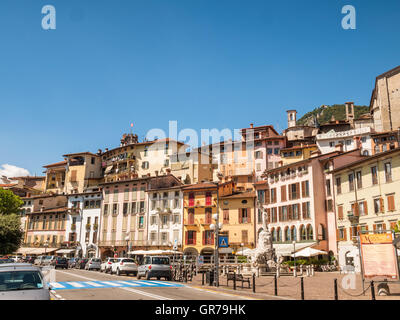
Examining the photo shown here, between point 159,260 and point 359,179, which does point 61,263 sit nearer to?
point 159,260

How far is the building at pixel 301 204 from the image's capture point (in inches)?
1705

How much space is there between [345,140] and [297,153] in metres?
9.73

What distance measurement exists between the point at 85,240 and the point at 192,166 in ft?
74.4

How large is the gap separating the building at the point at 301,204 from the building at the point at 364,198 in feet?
7.00

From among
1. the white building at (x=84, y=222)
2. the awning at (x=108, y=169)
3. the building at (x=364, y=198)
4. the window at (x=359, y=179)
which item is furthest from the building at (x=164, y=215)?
the window at (x=359, y=179)

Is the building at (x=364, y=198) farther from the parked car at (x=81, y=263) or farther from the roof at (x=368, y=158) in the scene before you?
the parked car at (x=81, y=263)

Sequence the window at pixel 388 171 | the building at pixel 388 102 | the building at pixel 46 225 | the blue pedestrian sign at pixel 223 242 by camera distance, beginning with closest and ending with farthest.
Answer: the blue pedestrian sign at pixel 223 242 < the window at pixel 388 171 < the building at pixel 46 225 < the building at pixel 388 102

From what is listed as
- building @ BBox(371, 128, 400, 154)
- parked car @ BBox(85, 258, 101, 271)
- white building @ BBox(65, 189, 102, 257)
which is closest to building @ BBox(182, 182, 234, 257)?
parked car @ BBox(85, 258, 101, 271)

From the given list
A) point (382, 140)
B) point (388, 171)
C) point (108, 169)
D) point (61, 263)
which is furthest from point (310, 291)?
point (108, 169)

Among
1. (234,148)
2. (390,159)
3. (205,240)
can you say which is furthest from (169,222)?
(390,159)

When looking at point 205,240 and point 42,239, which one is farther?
point 42,239

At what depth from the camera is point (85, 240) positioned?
→ 65438mm
